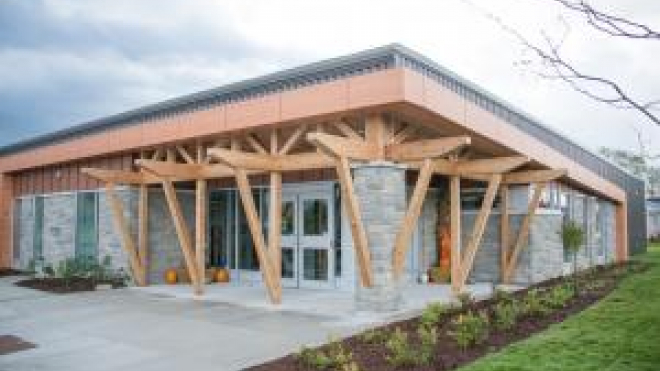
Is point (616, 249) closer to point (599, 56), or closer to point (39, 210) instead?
point (39, 210)

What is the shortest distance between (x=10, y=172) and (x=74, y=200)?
184 inches

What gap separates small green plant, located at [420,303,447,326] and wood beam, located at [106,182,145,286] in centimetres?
746

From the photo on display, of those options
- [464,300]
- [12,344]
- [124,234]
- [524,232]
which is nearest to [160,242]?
[124,234]

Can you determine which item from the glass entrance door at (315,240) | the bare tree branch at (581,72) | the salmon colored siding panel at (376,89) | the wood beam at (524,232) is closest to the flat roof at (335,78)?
the salmon colored siding panel at (376,89)

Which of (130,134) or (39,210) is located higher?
(130,134)

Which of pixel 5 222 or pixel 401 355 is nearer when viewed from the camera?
pixel 401 355

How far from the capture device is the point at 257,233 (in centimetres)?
977

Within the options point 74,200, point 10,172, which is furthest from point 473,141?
point 10,172

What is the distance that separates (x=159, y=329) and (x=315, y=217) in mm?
5141

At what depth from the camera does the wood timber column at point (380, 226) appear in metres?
8.77

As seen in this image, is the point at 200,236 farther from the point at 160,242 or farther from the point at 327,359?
the point at 327,359

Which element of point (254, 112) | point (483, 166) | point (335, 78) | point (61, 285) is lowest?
point (61, 285)

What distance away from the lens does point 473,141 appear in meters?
10.8

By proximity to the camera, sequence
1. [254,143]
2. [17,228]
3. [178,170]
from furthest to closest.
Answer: [17,228]
[178,170]
[254,143]
